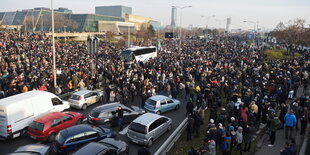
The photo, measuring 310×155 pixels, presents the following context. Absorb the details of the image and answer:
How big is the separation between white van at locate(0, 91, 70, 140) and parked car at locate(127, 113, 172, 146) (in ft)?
16.6

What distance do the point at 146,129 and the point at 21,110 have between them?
619cm

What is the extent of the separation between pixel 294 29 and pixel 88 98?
134 ft

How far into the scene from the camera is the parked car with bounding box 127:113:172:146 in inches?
432

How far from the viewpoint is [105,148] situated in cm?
853

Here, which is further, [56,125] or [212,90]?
[212,90]

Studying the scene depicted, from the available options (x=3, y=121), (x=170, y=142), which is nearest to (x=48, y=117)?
(x=3, y=121)

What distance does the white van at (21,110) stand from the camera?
11.0 m

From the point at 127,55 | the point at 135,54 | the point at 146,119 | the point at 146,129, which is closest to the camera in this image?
the point at 146,129

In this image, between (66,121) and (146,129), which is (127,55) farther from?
(146,129)

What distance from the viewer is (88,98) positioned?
16.3 meters

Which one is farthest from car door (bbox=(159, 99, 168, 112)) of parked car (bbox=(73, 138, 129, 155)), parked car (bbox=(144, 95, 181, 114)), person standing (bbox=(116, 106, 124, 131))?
parked car (bbox=(73, 138, 129, 155))

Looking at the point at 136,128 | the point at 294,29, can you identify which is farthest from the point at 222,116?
the point at 294,29

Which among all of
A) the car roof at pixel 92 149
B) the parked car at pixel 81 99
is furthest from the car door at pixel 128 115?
the car roof at pixel 92 149

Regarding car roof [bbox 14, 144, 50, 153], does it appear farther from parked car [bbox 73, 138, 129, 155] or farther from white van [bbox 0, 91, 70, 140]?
white van [bbox 0, 91, 70, 140]
